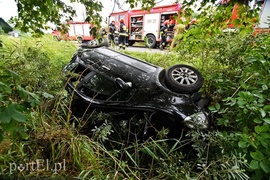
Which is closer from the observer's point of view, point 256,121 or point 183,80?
point 256,121

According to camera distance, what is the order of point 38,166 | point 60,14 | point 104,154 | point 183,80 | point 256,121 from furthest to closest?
point 60,14, point 183,80, point 104,154, point 38,166, point 256,121

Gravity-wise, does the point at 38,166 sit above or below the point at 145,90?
below

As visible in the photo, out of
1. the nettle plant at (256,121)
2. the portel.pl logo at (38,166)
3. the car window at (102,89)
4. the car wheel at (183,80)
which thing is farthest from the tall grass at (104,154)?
the car wheel at (183,80)

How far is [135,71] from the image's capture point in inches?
91.8

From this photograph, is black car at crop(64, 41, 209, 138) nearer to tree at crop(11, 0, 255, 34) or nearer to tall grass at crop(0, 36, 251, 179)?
tall grass at crop(0, 36, 251, 179)

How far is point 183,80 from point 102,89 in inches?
41.5

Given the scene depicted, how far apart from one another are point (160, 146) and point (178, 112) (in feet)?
1.37

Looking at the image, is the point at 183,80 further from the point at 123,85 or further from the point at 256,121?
the point at 256,121

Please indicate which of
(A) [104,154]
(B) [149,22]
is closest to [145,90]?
(A) [104,154]

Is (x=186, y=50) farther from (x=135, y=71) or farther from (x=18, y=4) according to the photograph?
(x=18, y=4)

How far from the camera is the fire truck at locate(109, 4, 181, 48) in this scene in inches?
434

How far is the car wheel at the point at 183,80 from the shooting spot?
2043mm

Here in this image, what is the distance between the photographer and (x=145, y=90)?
2.06 meters

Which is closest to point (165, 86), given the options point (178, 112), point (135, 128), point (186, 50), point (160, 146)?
point (178, 112)
